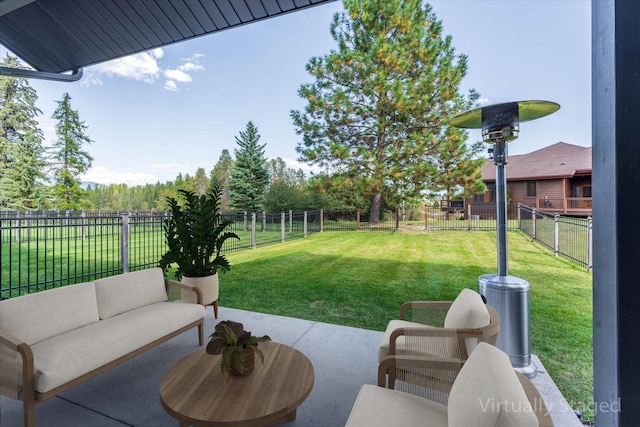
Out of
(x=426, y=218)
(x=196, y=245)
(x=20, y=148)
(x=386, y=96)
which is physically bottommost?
(x=196, y=245)

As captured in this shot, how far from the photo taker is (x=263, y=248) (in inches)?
347

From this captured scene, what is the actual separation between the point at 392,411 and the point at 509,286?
61.7 inches

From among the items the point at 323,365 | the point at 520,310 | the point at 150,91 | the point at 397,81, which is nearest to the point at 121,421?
the point at 323,365

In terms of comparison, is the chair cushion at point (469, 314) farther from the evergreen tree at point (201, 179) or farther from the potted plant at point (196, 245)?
the evergreen tree at point (201, 179)

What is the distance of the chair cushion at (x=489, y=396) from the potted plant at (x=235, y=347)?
3.46 ft

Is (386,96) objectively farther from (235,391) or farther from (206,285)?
(235,391)

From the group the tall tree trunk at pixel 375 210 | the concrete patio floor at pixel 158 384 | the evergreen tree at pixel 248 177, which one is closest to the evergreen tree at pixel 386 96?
the tall tree trunk at pixel 375 210

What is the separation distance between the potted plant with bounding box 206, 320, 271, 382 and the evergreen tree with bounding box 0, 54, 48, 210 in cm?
2043

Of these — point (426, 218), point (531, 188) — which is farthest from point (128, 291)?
point (531, 188)

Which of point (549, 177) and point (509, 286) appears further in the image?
point (549, 177)

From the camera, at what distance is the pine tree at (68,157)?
16.8 m

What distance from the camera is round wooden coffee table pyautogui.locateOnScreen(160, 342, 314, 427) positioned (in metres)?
1.35

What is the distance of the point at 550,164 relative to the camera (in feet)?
44.6

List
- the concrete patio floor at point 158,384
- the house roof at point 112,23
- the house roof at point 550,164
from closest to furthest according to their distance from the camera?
the concrete patio floor at point 158,384
the house roof at point 112,23
the house roof at point 550,164
